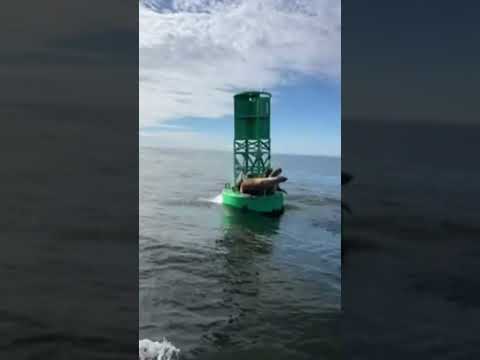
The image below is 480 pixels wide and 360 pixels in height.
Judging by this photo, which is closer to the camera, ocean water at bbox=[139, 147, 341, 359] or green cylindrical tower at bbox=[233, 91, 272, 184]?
ocean water at bbox=[139, 147, 341, 359]

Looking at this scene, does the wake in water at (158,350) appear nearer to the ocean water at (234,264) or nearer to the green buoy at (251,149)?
the ocean water at (234,264)

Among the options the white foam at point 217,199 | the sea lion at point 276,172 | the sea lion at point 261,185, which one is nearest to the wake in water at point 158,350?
the white foam at point 217,199

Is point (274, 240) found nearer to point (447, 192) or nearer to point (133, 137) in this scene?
point (447, 192)

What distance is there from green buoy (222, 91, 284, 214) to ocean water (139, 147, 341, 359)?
10 cm

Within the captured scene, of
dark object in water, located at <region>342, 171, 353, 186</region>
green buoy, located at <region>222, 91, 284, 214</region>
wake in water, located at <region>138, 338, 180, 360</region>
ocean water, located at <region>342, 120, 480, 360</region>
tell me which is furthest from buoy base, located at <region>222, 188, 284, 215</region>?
wake in water, located at <region>138, 338, 180, 360</region>

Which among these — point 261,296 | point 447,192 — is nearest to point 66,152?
point 261,296

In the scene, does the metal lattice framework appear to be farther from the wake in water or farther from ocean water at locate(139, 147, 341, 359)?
the wake in water

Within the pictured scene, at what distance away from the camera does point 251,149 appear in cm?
389

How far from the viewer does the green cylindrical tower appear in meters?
3.72

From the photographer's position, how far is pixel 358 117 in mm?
2535

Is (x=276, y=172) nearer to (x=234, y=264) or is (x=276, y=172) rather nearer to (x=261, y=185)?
(x=261, y=185)

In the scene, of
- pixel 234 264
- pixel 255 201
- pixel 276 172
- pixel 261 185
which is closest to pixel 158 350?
pixel 234 264

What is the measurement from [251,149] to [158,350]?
6.00 ft

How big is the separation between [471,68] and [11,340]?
9.81ft
